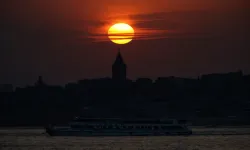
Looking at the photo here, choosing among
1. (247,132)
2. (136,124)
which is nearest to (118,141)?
(136,124)

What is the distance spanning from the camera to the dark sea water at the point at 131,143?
14276 cm

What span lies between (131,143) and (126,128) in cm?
2302

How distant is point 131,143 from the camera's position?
15312 cm

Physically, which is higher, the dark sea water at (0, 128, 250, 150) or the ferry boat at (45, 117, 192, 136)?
the ferry boat at (45, 117, 192, 136)

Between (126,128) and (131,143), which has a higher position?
(126,128)

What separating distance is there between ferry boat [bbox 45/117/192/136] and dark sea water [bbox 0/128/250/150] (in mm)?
1524

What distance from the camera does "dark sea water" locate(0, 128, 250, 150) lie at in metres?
143

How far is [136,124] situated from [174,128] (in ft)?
16.6

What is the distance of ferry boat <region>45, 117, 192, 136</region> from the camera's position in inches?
6885

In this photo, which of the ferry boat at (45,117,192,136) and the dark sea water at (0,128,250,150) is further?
the ferry boat at (45,117,192,136)

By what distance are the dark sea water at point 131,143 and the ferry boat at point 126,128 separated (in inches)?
60.0

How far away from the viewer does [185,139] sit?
164 m

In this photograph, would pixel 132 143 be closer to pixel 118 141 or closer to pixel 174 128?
pixel 118 141

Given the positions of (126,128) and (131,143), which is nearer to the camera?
(131,143)
